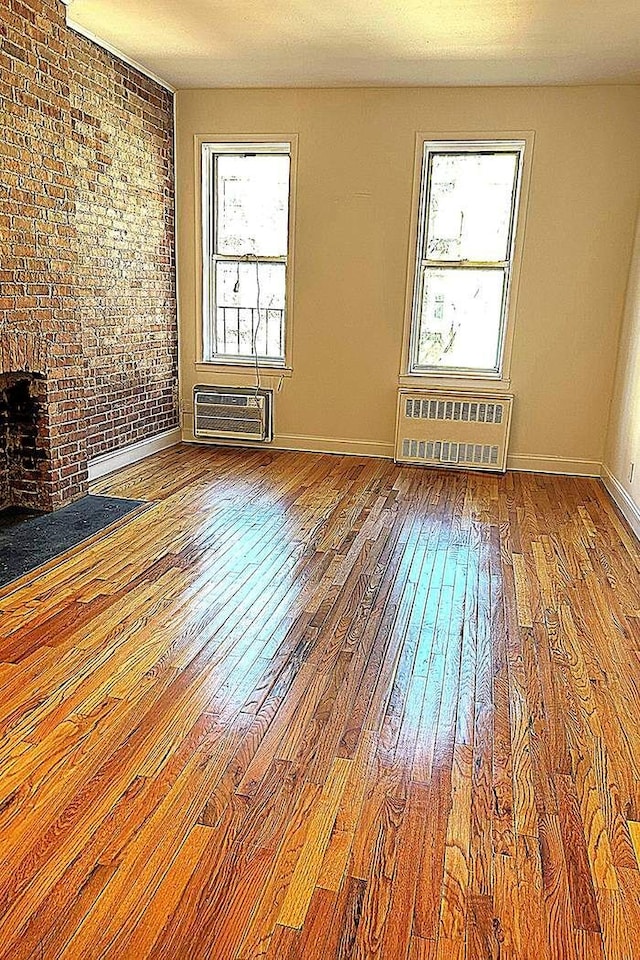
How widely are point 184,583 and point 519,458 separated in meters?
3.50

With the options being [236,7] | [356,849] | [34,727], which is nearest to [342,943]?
[356,849]

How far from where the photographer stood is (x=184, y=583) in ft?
11.5

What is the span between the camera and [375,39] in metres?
4.55

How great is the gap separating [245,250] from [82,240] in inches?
67.9

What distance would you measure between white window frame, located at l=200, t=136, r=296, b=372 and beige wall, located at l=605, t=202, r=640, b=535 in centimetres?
269

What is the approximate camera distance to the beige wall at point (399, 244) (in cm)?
545

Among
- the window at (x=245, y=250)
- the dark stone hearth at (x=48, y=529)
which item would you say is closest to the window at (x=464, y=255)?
the window at (x=245, y=250)

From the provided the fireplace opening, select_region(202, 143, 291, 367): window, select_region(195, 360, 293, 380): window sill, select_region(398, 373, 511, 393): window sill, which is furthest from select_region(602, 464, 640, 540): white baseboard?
the fireplace opening

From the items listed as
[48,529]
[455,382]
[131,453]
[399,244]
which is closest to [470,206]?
[399,244]

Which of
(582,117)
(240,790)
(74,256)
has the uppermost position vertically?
(582,117)

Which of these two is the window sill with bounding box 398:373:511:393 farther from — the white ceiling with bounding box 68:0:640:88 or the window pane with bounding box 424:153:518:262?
the white ceiling with bounding box 68:0:640:88

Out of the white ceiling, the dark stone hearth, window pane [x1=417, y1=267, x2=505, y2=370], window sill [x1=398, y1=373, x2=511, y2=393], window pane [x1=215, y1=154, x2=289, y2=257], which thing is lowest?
the dark stone hearth

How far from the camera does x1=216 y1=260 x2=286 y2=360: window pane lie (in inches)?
247

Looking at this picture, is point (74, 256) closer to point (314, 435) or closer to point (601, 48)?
point (314, 435)
